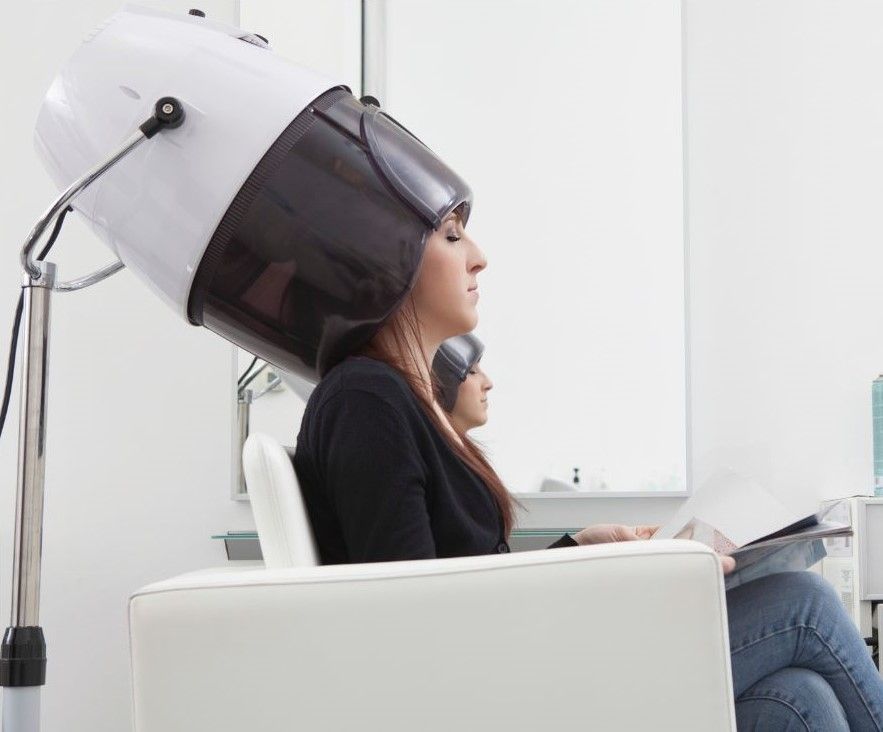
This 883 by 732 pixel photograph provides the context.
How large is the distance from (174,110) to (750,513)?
2.54ft

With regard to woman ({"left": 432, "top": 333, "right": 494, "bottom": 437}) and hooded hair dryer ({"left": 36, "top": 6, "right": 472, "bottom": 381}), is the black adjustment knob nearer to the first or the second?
hooded hair dryer ({"left": 36, "top": 6, "right": 472, "bottom": 381})

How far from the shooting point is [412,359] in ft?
4.42

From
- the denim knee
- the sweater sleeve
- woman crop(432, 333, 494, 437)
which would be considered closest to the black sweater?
the sweater sleeve

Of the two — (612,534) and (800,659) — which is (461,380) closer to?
(612,534)

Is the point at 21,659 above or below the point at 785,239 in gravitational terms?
below

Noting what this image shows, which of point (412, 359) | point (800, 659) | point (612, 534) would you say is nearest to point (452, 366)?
point (612, 534)

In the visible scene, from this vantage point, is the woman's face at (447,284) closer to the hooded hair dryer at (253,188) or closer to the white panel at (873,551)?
the hooded hair dryer at (253,188)

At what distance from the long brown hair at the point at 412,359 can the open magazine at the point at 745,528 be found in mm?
231

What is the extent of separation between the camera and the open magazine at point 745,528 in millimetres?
1177

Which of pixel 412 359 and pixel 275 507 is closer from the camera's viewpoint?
pixel 275 507

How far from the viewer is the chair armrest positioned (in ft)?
3.14

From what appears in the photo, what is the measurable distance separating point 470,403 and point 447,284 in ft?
1.94

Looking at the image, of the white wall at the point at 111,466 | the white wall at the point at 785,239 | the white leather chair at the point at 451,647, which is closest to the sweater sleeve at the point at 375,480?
the white leather chair at the point at 451,647

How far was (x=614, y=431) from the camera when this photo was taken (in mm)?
2672
